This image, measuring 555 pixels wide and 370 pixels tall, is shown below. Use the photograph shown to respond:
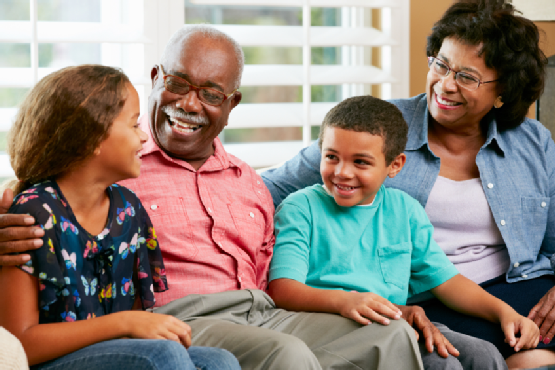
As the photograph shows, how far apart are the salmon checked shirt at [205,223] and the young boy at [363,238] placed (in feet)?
0.25

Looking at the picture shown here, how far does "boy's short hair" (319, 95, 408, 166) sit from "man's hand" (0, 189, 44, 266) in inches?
31.8

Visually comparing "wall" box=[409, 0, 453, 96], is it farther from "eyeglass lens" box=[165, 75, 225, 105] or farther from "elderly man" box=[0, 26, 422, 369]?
"eyeglass lens" box=[165, 75, 225, 105]

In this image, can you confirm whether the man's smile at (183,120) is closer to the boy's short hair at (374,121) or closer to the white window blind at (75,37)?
→ the boy's short hair at (374,121)

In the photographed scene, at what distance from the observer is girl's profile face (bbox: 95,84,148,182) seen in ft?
4.21

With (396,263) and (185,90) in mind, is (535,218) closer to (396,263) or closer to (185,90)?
(396,263)

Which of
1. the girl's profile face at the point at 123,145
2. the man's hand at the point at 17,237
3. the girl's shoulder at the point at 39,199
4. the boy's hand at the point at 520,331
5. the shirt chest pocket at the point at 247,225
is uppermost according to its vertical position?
the girl's profile face at the point at 123,145

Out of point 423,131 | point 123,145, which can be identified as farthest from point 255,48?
point 123,145

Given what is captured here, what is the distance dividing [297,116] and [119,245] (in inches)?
48.2

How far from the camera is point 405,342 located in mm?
1404

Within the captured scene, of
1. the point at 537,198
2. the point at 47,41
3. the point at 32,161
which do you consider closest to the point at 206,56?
the point at 32,161

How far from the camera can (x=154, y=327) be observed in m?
1.20

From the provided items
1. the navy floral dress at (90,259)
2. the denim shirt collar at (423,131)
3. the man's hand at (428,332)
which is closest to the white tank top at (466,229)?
the denim shirt collar at (423,131)

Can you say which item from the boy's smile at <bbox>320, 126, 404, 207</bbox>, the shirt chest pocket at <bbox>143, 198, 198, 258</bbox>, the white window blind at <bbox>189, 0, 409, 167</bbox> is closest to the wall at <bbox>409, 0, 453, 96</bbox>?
the white window blind at <bbox>189, 0, 409, 167</bbox>

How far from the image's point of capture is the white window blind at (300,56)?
232 centimetres
